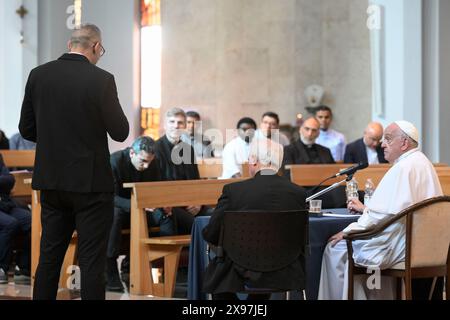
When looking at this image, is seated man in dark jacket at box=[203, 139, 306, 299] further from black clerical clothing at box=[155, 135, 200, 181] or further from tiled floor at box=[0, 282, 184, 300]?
black clerical clothing at box=[155, 135, 200, 181]

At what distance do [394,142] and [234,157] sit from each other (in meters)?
4.88

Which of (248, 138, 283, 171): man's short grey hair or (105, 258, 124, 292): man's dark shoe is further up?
(248, 138, 283, 171): man's short grey hair

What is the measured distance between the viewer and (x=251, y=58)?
15602 millimetres

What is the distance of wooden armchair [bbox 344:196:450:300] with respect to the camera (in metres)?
5.70

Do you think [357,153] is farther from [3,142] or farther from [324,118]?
[3,142]

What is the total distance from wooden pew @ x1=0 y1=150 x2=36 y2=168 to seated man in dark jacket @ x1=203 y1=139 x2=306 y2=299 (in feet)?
17.1

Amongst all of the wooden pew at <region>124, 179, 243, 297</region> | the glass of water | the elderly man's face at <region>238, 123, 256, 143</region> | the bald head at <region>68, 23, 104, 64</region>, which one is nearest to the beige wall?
the elderly man's face at <region>238, 123, 256, 143</region>

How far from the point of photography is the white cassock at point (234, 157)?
→ 10227 mm

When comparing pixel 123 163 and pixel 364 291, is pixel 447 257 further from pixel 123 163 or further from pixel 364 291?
pixel 123 163

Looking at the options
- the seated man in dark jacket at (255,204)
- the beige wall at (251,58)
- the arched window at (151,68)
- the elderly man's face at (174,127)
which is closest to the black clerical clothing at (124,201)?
the elderly man's face at (174,127)

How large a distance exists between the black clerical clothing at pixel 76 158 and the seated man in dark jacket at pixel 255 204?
65cm

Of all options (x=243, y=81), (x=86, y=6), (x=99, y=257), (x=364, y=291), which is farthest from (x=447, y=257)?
(x=243, y=81)

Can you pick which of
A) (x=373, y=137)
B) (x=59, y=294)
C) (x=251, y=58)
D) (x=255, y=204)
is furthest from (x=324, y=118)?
(x=255, y=204)

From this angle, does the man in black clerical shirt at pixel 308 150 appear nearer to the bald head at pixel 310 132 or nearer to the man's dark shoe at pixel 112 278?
the bald head at pixel 310 132
